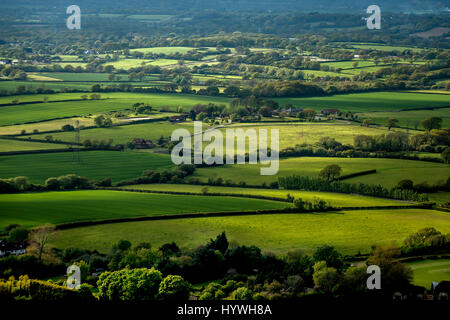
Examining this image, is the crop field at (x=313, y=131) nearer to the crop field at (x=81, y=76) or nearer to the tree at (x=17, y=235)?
the tree at (x=17, y=235)

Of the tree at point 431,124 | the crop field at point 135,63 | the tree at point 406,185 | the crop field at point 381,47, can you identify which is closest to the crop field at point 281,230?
the tree at point 406,185

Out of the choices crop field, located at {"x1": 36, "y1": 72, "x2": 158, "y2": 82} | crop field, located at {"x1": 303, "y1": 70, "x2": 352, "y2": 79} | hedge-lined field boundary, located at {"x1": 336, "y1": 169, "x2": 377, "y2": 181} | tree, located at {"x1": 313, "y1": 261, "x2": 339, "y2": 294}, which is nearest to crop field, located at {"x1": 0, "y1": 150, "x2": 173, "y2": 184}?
hedge-lined field boundary, located at {"x1": 336, "y1": 169, "x2": 377, "y2": 181}

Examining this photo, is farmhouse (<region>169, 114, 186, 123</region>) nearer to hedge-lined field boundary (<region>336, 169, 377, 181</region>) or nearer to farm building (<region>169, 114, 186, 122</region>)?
farm building (<region>169, 114, 186, 122</region>)

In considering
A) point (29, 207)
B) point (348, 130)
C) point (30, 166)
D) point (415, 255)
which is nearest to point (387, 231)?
point (415, 255)

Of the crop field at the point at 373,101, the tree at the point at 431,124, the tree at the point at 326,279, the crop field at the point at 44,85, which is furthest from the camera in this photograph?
the crop field at the point at 44,85

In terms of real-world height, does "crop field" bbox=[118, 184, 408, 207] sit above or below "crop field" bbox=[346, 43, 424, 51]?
below

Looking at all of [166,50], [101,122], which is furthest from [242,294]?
[166,50]

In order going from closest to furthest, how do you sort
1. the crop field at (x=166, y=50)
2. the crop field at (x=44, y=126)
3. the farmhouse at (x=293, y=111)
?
the crop field at (x=44, y=126) < the farmhouse at (x=293, y=111) < the crop field at (x=166, y=50)
